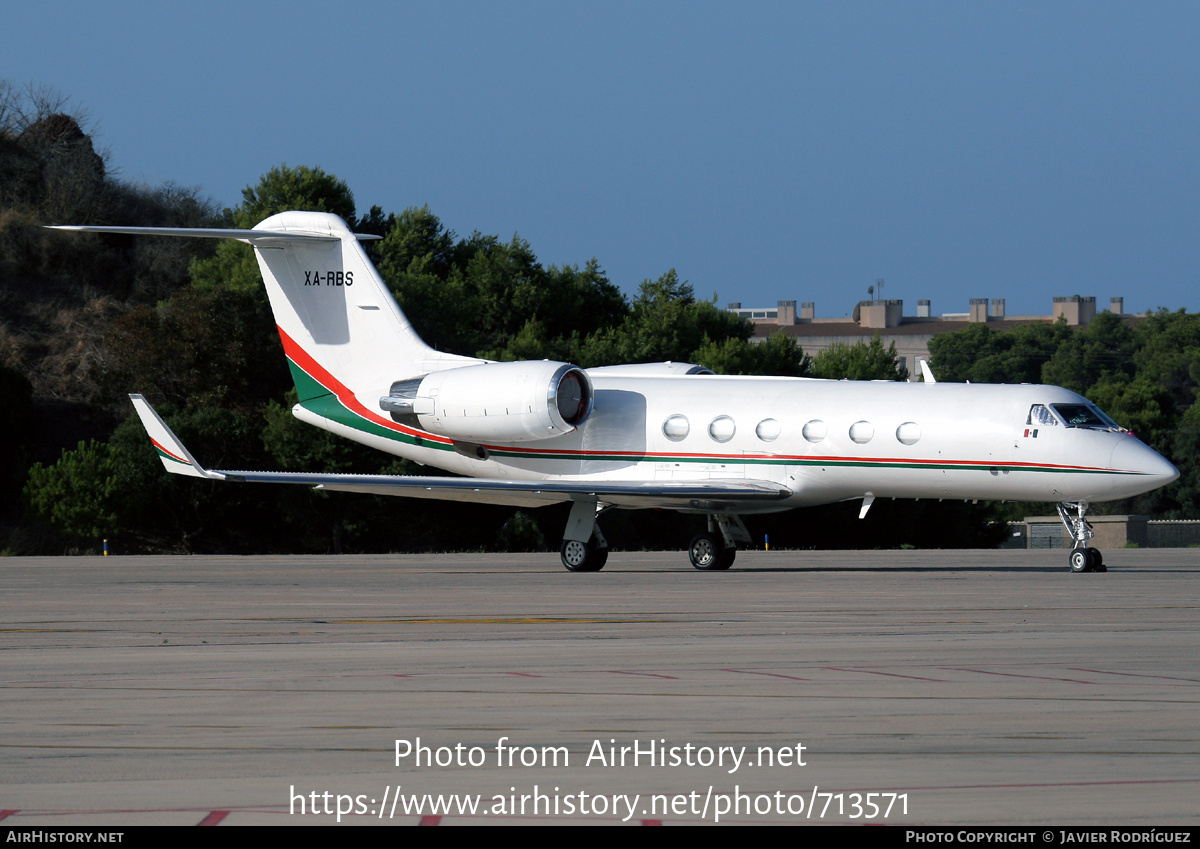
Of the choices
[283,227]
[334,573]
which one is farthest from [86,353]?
[334,573]

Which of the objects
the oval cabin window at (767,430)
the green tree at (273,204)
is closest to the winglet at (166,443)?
the oval cabin window at (767,430)

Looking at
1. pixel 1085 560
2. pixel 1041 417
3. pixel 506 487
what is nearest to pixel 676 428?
pixel 506 487

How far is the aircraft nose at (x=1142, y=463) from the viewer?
2319 cm

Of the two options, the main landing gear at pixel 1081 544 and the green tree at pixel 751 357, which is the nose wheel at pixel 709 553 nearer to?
the main landing gear at pixel 1081 544

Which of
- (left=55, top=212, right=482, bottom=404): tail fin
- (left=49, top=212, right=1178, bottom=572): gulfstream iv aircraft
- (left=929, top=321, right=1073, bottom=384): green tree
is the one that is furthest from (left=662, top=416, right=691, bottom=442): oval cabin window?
(left=929, top=321, right=1073, bottom=384): green tree

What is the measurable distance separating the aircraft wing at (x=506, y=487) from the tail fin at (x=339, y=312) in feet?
15.1

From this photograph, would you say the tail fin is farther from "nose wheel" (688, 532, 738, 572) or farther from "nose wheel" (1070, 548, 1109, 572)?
"nose wheel" (1070, 548, 1109, 572)

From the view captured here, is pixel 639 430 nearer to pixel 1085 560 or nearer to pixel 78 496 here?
pixel 1085 560

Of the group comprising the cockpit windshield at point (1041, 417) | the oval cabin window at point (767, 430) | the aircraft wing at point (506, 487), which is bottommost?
the aircraft wing at point (506, 487)

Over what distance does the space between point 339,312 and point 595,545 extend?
746cm

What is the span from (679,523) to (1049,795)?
160 ft

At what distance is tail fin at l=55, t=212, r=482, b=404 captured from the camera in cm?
2955

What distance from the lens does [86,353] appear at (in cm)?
5947
